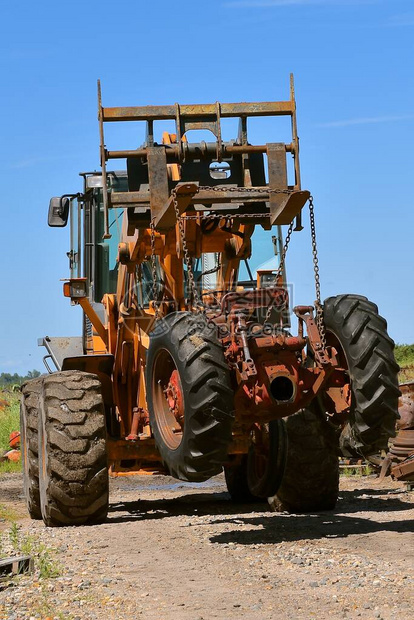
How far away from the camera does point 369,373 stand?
27.9 ft

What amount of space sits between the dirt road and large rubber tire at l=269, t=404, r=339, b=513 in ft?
0.92

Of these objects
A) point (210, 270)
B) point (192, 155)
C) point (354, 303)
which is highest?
point (192, 155)

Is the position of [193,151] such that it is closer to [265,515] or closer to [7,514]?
[265,515]

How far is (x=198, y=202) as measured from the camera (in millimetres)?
9422

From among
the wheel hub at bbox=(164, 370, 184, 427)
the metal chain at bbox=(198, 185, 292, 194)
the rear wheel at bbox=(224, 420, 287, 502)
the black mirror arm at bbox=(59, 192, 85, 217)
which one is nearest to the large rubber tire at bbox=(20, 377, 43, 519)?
the black mirror arm at bbox=(59, 192, 85, 217)

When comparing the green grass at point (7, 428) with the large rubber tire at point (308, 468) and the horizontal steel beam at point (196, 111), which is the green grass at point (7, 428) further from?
the horizontal steel beam at point (196, 111)

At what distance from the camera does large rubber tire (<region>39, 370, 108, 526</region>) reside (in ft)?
31.7

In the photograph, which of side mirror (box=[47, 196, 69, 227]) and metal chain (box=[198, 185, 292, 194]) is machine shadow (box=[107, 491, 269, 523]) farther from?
metal chain (box=[198, 185, 292, 194])

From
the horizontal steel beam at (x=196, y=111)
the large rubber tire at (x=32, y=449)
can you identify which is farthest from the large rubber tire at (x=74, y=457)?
the horizontal steel beam at (x=196, y=111)

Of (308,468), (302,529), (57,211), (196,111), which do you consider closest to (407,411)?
(308,468)

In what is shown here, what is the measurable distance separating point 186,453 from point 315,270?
176 cm

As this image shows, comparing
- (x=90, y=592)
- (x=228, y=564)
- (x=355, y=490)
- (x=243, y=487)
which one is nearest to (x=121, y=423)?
(x=243, y=487)

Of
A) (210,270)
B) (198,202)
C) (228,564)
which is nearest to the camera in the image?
(228,564)

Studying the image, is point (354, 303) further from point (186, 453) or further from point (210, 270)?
point (210, 270)
